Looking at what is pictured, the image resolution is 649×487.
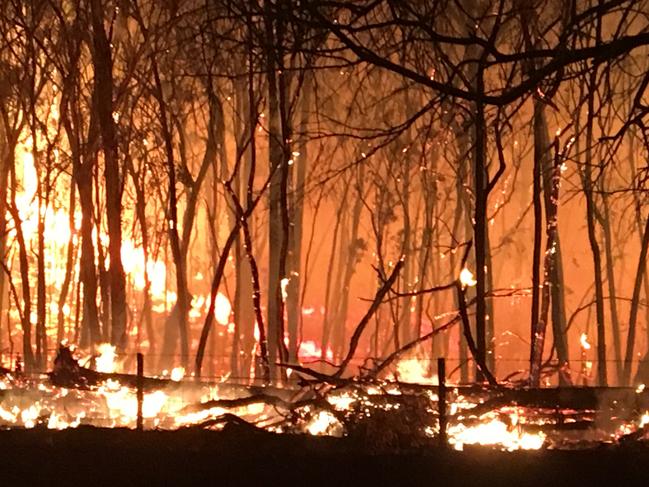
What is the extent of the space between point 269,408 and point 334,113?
10.6 m

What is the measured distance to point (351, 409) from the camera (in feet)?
23.2

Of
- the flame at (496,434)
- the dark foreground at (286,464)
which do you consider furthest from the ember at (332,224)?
the dark foreground at (286,464)

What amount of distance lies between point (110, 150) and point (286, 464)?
483 centimetres

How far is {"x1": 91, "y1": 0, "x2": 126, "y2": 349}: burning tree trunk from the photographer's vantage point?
10.0 meters

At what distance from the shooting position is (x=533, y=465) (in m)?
6.86

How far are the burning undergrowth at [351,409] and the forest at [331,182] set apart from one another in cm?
36

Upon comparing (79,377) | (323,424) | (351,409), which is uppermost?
(79,377)

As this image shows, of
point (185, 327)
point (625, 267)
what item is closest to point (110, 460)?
point (185, 327)

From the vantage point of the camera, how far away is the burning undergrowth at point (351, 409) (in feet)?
23.0

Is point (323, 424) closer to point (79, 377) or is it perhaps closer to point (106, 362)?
point (79, 377)

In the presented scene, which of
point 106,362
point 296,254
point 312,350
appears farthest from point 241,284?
point 106,362

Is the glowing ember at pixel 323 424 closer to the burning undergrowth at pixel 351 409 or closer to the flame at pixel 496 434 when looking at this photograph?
the burning undergrowth at pixel 351 409

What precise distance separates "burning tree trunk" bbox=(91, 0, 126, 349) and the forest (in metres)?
0.03

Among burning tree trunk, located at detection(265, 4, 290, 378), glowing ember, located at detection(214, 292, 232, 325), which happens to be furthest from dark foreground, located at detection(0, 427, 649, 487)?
glowing ember, located at detection(214, 292, 232, 325)
